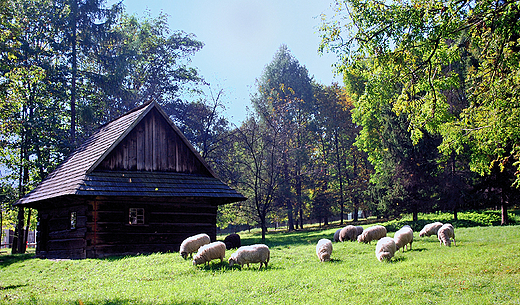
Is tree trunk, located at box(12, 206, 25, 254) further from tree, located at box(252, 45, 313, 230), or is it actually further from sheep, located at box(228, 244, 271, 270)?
sheep, located at box(228, 244, 271, 270)

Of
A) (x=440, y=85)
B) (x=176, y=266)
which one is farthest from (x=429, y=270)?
(x=176, y=266)

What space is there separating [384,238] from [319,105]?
110 feet

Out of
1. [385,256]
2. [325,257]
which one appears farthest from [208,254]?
[385,256]

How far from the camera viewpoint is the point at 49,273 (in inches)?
573

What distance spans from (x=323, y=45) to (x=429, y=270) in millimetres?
6843

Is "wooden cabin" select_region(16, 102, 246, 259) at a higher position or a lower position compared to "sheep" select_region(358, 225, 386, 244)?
higher

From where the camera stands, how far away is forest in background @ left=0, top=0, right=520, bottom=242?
11203 millimetres

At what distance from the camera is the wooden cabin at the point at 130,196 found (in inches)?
678

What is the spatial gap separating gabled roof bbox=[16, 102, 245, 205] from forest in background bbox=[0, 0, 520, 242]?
10.4 feet

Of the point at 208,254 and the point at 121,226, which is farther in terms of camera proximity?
the point at 121,226

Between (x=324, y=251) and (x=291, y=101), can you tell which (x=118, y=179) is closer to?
(x=324, y=251)

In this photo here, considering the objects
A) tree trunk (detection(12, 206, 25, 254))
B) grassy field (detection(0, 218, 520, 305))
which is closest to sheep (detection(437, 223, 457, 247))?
grassy field (detection(0, 218, 520, 305))

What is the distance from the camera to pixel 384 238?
541 inches

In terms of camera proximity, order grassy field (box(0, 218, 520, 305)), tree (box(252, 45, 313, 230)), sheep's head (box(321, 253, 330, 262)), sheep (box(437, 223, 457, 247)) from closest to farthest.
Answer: grassy field (box(0, 218, 520, 305)) → sheep's head (box(321, 253, 330, 262)) → sheep (box(437, 223, 457, 247)) → tree (box(252, 45, 313, 230))
